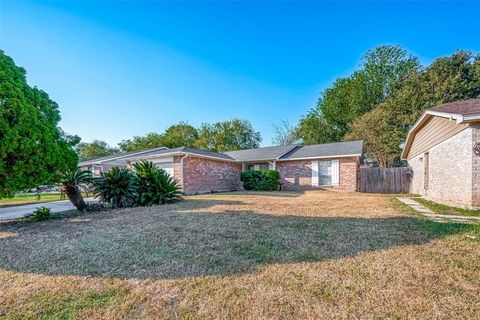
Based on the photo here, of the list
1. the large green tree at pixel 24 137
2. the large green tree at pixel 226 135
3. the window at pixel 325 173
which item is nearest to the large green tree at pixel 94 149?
the large green tree at pixel 226 135

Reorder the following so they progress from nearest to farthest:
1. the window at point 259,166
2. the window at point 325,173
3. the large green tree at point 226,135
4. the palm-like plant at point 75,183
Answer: the palm-like plant at point 75,183, the window at point 325,173, the window at point 259,166, the large green tree at point 226,135

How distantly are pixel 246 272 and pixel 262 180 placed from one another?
12.5m

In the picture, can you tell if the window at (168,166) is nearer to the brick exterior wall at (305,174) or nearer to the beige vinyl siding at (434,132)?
the brick exterior wall at (305,174)

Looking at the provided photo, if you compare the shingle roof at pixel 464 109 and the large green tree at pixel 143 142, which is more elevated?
the large green tree at pixel 143 142

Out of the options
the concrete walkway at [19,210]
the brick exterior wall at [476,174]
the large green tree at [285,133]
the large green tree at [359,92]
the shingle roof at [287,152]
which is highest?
the large green tree at [359,92]

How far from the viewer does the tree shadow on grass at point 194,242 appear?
297 cm

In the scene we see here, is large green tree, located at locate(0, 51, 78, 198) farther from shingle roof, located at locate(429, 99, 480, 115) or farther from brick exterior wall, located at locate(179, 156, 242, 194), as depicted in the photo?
shingle roof, located at locate(429, 99, 480, 115)

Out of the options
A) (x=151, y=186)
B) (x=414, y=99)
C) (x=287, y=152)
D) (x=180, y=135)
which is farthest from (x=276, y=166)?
(x=180, y=135)

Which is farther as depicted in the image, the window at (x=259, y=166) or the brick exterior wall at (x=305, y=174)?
the window at (x=259, y=166)

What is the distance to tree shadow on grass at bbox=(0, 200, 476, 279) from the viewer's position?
297 cm

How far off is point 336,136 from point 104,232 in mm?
28491

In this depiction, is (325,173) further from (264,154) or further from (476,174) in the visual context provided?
(476,174)

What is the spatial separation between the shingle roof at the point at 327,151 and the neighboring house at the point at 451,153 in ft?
11.9

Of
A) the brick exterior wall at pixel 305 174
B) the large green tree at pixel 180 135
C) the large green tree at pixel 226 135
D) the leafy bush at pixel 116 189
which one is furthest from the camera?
the large green tree at pixel 226 135
